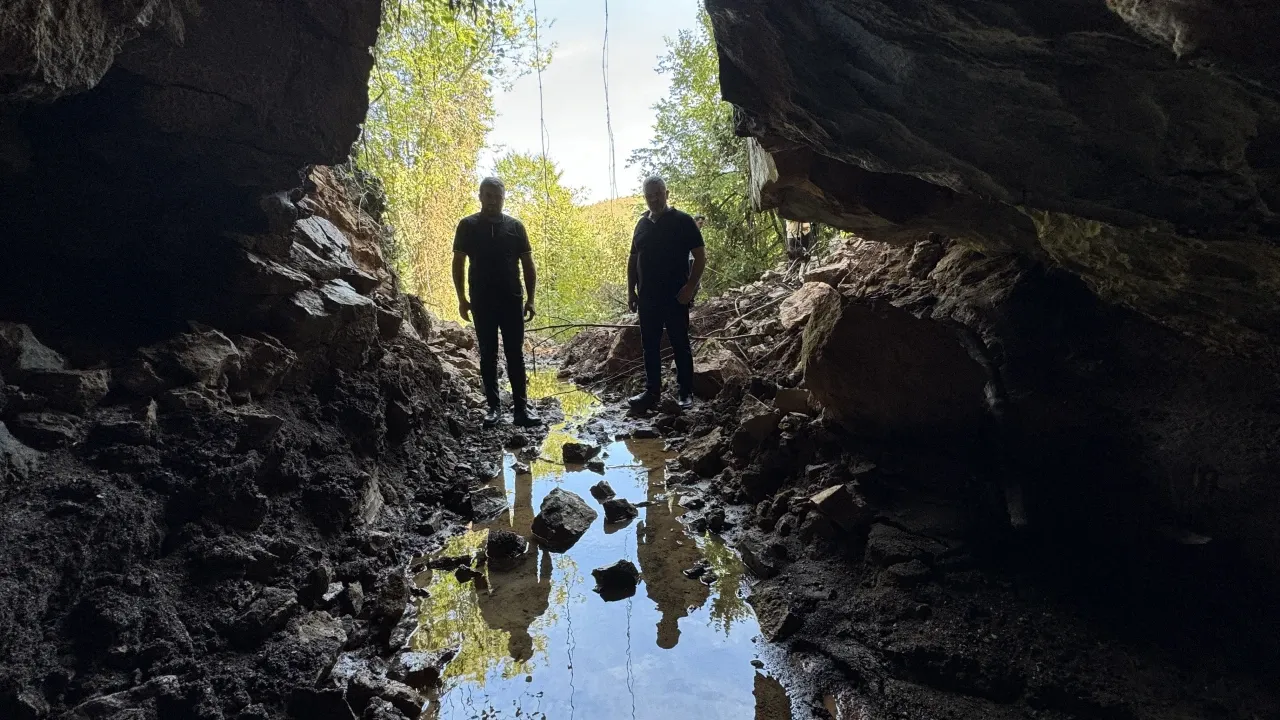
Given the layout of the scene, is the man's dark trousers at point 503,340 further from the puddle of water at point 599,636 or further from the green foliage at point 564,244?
the green foliage at point 564,244

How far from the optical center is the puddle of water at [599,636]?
213cm

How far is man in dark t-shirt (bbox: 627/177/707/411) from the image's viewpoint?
5.31 m

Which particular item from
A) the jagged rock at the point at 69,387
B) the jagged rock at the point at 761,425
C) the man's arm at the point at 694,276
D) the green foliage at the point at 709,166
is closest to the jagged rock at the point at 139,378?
the jagged rock at the point at 69,387

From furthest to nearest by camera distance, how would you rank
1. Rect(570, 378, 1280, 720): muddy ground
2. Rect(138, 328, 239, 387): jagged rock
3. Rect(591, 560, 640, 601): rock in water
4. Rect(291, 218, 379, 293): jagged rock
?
Rect(291, 218, 379, 293): jagged rock, Rect(591, 560, 640, 601): rock in water, Rect(138, 328, 239, 387): jagged rock, Rect(570, 378, 1280, 720): muddy ground

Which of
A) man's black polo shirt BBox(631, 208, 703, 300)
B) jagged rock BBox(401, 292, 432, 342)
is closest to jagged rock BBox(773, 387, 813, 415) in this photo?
man's black polo shirt BBox(631, 208, 703, 300)

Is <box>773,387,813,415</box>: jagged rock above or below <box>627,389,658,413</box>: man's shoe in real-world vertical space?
below

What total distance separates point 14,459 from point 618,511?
2.57 metres

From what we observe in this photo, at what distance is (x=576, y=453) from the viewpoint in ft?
15.4

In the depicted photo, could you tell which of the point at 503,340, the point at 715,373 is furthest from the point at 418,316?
the point at 715,373

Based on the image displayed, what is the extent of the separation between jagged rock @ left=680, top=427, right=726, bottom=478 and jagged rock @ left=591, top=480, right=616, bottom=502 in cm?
64

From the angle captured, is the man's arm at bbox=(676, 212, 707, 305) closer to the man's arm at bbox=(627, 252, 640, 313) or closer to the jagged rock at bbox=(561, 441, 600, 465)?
the man's arm at bbox=(627, 252, 640, 313)

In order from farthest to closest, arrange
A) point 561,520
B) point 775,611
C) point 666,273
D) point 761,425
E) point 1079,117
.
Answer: point 666,273 < point 761,425 < point 561,520 < point 775,611 < point 1079,117

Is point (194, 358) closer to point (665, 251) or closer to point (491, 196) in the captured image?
point (491, 196)

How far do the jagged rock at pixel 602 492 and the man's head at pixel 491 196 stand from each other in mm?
2506
